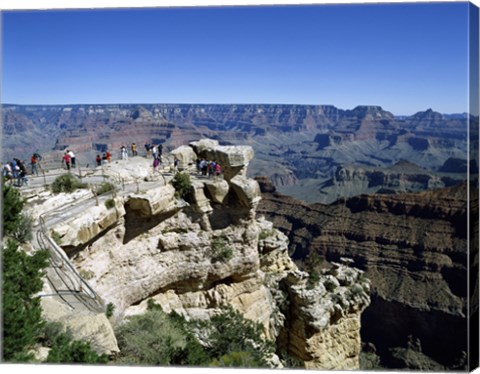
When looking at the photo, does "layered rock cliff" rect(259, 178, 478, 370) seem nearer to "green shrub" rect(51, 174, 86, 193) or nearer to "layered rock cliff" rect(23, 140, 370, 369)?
"layered rock cliff" rect(23, 140, 370, 369)

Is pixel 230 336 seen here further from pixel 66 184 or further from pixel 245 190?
pixel 66 184

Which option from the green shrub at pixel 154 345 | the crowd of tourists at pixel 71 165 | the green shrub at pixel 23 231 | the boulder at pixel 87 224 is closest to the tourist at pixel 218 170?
the crowd of tourists at pixel 71 165

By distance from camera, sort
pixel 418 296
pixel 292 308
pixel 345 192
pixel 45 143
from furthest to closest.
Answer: pixel 45 143 → pixel 345 192 → pixel 418 296 → pixel 292 308

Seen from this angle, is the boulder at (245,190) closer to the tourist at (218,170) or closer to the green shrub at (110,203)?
the tourist at (218,170)

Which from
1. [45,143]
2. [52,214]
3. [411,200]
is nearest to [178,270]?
[52,214]

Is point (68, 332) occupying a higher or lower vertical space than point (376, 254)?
higher

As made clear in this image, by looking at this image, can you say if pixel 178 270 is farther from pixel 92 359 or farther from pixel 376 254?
pixel 376 254

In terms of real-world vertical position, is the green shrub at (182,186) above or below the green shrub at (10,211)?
below

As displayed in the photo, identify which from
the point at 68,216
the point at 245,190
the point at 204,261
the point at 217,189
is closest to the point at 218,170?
the point at 217,189
